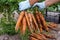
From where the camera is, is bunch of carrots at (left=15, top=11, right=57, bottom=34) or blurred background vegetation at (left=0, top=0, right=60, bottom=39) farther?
blurred background vegetation at (left=0, top=0, right=60, bottom=39)

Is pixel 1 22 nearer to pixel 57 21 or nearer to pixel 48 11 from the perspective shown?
pixel 57 21

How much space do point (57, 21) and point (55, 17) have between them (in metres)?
0.17

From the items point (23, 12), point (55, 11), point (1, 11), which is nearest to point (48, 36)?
point (1, 11)

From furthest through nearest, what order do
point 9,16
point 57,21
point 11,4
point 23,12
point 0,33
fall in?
point 57,21 < point 9,16 < point 0,33 < point 11,4 < point 23,12

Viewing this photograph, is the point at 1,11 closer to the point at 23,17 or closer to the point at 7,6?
the point at 7,6

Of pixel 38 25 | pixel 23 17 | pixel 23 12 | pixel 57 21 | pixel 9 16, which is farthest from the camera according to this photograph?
pixel 57 21

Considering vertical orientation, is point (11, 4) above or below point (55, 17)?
above

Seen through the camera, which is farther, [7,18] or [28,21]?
[7,18]

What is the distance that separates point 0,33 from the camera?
3600 mm

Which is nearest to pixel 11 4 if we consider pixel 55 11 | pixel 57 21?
pixel 57 21

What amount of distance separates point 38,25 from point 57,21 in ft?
7.61

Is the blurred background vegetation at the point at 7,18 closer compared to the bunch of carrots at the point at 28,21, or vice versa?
the bunch of carrots at the point at 28,21

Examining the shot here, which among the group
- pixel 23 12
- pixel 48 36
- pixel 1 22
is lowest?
pixel 48 36

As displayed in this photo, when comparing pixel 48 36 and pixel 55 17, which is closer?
pixel 48 36
